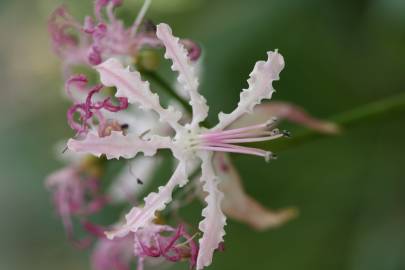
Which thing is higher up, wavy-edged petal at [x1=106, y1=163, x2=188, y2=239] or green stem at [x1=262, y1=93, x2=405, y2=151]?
green stem at [x1=262, y1=93, x2=405, y2=151]

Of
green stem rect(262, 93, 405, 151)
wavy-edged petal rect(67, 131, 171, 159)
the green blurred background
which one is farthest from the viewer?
the green blurred background

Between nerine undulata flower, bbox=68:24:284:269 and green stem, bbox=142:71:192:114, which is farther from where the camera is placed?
green stem, bbox=142:71:192:114

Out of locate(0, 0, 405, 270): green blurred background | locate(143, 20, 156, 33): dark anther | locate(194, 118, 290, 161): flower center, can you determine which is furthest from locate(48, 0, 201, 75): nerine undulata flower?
locate(0, 0, 405, 270): green blurred background

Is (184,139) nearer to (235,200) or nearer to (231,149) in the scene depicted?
(231,149)

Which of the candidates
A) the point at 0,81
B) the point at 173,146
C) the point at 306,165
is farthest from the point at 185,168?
the point at 0,81

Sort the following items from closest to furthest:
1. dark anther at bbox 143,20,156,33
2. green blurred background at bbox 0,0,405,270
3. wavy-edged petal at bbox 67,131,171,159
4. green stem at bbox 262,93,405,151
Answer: wavy-edged petal at bbox 67,131,171,159
dark anther at bbox 143,20,156,33
green stem at bbox 262,93,405,151
green blurred background at bbox 0,0,405,270

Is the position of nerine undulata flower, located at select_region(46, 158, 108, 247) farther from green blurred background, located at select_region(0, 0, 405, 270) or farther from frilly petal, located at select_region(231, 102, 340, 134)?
green blurred background, located at select_region(0, 0, 405, 270)

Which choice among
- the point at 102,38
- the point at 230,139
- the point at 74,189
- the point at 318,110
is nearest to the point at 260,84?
the point at 230,139

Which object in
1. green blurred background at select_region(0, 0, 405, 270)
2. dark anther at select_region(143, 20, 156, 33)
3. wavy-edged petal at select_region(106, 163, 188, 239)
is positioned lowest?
wavy-edged petal at select_region(106, 163, 188, 239)
